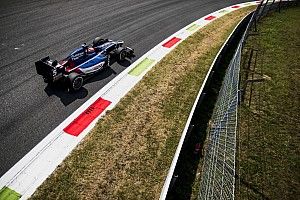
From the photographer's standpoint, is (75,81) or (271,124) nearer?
(271,124)

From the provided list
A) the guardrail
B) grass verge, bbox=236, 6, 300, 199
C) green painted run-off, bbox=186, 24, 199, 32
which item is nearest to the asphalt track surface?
green painted run-off, bbox=186, 24, 199, 32

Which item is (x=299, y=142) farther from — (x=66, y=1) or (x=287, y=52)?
(x=66, y=1)

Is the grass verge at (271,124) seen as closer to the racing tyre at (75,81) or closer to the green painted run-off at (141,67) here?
the green painted run-off at (141,67)

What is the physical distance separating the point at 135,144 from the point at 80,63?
4330 mm

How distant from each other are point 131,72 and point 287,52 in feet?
28.3

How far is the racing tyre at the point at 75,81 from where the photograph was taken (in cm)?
1016

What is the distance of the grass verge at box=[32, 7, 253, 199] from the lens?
718 cm

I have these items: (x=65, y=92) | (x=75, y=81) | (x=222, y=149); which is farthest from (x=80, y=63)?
(x=222, y=149)

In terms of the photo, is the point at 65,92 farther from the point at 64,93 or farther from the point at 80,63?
the point at 80,63

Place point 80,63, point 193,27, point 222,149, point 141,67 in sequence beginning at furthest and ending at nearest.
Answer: point 193,27, point 141,67, point 80,63, point 222,149

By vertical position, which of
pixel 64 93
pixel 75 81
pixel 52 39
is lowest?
pixel 64 93

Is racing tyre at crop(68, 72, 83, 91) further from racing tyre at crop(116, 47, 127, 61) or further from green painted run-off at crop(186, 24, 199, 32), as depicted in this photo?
green painted run-off at crop(186, 24, 199, 32)

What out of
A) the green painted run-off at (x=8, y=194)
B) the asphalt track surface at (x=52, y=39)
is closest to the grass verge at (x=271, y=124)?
the asphalt track surface at (x=52, y=39)

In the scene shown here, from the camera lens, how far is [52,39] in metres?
13.8
